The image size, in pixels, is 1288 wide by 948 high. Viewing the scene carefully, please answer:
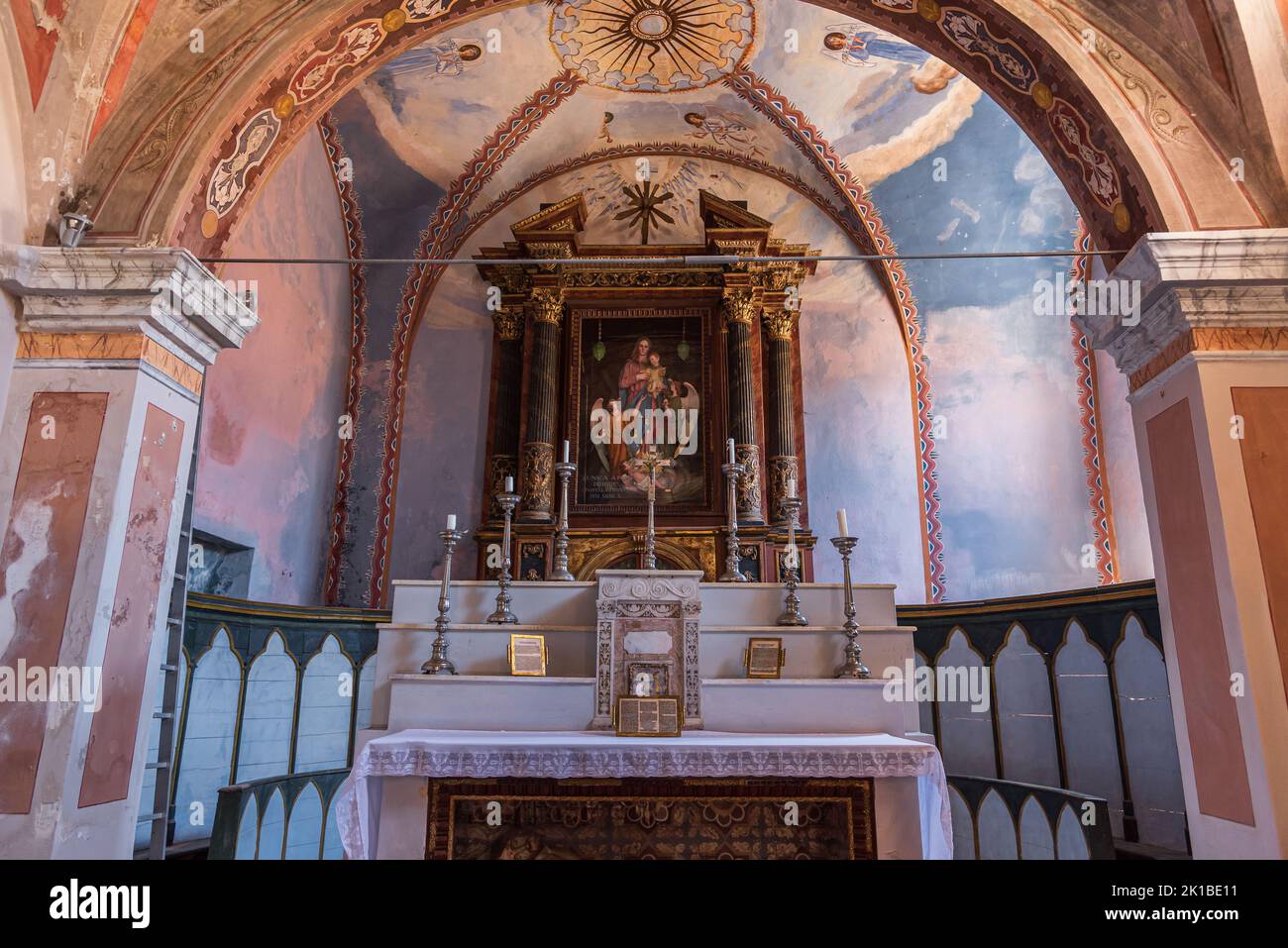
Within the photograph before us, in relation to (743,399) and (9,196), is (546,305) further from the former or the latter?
(9,196)

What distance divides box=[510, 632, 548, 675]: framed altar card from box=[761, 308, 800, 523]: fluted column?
4.41 m

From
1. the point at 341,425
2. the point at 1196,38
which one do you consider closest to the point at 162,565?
the point at 341,425

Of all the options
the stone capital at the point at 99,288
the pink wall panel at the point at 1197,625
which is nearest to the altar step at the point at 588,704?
the pink wall panel at the point at 1197,625

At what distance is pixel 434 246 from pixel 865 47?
512 cm

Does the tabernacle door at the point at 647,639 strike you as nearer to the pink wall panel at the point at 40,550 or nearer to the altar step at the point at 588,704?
the altar step at the point at 588,704

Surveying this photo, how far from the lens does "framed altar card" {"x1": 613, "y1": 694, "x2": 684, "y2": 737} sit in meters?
4.48

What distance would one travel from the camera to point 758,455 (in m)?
9.29

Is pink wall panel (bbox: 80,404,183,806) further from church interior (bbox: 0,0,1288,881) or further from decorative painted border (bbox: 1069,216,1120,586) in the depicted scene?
decorative painted border (bbox: 1069,216,1120,586)

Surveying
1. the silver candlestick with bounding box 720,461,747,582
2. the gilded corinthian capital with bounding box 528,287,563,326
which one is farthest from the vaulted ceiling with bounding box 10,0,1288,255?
the gilded corinthian capital with bounding box 528,287,563,326

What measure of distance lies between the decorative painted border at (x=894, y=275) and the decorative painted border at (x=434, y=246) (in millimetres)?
2039

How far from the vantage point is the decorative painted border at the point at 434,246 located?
9.19 metres

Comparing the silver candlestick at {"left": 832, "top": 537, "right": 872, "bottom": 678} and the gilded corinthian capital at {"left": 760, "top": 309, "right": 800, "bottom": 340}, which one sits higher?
the gilded corinthian capital at {"left": 760, "top": 309, "right": 800, "bottom": 340}

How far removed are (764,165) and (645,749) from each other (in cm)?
794
